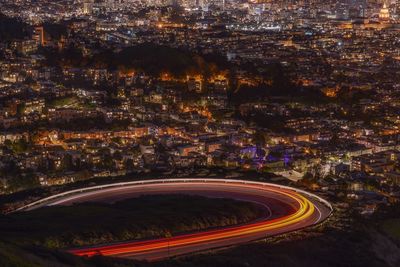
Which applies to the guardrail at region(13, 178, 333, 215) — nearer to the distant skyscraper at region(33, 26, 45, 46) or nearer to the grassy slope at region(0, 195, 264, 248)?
the grassy slope at region(0, 195, 264, 248)

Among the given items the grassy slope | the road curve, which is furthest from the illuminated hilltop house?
the grassy slope

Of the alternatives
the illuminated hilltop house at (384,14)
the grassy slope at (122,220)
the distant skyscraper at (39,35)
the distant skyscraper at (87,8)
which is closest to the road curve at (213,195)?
the grassy slope at (122,220)

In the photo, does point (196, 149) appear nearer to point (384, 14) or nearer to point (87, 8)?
point (87, 8)

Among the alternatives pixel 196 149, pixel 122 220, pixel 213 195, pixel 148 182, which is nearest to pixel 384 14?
pixel 196 149

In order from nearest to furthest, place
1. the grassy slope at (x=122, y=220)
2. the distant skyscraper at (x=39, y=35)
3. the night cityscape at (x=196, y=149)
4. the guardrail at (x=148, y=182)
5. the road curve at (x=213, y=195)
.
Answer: the road curve at (x=213, y=195)
the grassy slope at (x=122, y=220)
the night cityscape at (x=196, y=149)
the guardrail at (x=148, y=182)
the distant skyscraper at (x=39, y=35)

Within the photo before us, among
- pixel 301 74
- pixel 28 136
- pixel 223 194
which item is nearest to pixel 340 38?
pixel 301 74

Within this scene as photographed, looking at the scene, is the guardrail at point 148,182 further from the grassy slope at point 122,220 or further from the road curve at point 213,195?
the grassy slope at point 122,220
